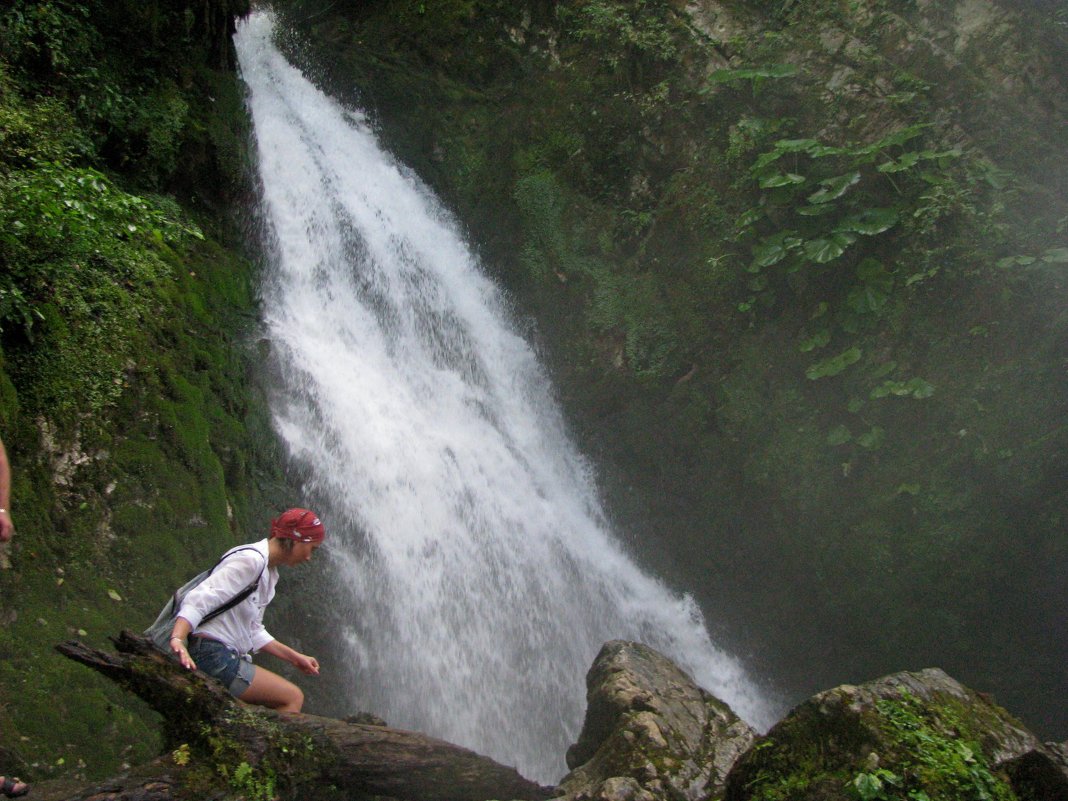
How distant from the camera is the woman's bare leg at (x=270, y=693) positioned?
11.7ft

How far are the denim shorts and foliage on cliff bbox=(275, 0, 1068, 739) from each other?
688 centimetres

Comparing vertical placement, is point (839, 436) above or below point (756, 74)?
below

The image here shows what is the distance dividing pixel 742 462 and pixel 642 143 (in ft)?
15.7

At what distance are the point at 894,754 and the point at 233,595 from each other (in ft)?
9.61

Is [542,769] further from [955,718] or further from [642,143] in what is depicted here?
[642,143]

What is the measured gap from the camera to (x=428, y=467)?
7969 millimetres

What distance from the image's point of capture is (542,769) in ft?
21.7

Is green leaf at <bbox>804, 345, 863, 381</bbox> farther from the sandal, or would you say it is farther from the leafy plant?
the sandal

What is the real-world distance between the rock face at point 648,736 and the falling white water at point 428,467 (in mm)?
1648

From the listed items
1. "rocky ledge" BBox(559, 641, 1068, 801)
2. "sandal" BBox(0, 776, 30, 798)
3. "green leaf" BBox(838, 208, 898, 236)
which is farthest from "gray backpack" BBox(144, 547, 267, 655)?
"green leaf" BBox(838, 208, 898, 236)

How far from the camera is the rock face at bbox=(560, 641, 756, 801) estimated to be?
4.29m

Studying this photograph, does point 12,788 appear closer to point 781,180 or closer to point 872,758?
point 872,758

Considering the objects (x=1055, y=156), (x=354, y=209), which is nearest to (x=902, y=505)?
(x=1055, y=156)

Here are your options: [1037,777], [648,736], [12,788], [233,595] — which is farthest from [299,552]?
[1037,777]
